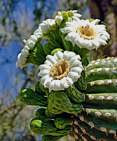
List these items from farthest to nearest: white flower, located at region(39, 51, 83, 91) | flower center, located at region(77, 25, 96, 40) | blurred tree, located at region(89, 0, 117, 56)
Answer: blurred tree, located at region(89, 0, 117, 56)
flower center, located at region(77, 25, 96, 40)
white flower, located at region(39, 51, 83, 91)

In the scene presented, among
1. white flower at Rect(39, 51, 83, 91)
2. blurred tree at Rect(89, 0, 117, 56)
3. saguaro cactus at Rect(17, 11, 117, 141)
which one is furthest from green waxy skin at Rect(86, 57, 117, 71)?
blurred tree at Rect(89, 0, 117, 56)

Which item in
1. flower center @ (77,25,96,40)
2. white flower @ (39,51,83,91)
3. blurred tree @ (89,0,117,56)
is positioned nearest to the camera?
white flower @ (39,51,83,91)

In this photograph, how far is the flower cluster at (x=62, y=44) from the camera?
116 centimetres

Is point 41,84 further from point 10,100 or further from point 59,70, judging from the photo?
point 10,100

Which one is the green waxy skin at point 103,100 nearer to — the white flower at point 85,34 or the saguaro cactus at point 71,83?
the saguaro cactus at point 71,83

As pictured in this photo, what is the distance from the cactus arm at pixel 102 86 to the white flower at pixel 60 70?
0.10 meters

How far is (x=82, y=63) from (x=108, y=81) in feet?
0.25

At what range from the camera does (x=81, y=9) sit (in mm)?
5113

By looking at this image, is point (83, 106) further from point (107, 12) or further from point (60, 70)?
point (107, 12)

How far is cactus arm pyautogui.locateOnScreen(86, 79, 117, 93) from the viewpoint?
1.23 metres

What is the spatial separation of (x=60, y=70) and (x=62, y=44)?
0.12 meters

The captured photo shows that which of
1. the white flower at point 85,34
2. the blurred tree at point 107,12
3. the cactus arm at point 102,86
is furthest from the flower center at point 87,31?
the blurred tree at point 107,12

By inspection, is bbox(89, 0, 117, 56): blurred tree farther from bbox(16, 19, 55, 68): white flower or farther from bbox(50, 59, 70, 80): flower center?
bbox(50, 59, 70, 80): flower center

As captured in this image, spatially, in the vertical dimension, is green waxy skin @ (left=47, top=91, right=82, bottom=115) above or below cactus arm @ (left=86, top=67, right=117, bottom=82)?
below
